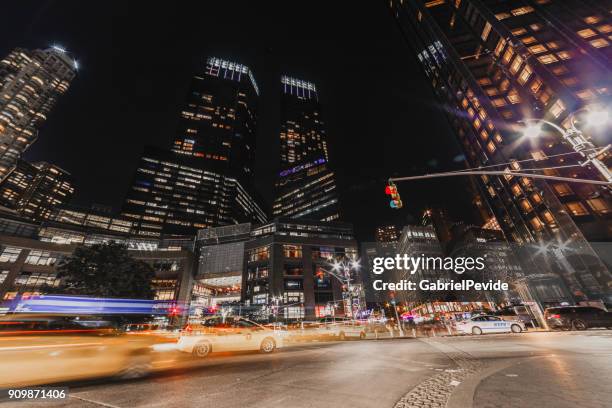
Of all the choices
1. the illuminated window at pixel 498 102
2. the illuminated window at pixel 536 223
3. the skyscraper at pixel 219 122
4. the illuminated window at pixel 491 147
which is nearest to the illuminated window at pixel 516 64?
the illuminated window at pixel 498 102

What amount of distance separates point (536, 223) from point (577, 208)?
6724mm

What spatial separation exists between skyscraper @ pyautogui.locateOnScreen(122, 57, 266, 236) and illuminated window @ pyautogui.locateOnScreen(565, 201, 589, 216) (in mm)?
121399

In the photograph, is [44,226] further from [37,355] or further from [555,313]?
[555,313]

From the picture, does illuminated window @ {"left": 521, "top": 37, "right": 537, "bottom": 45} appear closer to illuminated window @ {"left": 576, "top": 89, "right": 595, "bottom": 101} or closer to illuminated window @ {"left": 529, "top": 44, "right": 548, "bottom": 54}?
illuminated window @ {"left": 529, "top": 44, "right": 548, "bottom": 54}

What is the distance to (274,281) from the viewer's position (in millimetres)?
64625

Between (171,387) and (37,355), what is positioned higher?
(37,355)

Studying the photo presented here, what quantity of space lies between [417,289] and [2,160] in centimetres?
16771

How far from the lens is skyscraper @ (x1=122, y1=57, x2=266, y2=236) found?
115375 millimetres

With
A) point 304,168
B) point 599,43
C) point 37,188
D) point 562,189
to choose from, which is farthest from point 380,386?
point 37,188

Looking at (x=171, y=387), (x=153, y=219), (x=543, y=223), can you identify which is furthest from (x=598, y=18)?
(x=153, y=219)

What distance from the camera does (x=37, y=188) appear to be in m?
161

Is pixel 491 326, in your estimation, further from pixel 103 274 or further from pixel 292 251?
pixel 292 251

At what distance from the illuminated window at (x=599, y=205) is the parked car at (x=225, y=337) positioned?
2068 inches

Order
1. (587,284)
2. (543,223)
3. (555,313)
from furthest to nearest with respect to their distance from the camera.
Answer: (543,223)
(587,284)
(555,313)
